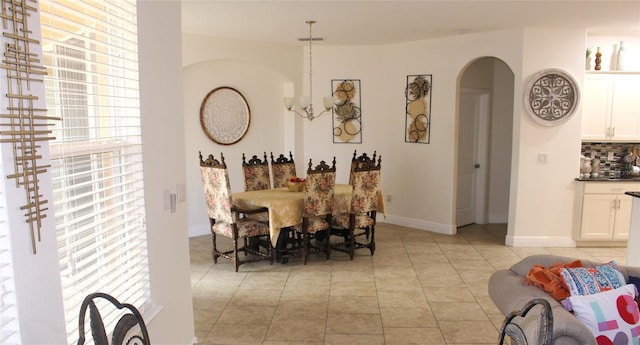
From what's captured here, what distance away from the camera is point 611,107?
5.59 metres

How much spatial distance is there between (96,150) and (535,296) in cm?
218

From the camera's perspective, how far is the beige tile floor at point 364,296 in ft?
11.1

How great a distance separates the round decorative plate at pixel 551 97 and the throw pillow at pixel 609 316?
12.2ft

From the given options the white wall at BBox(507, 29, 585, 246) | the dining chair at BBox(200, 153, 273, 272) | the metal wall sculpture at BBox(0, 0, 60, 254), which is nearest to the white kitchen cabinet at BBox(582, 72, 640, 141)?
the white wall at BBox(507, 29, 585, 246)

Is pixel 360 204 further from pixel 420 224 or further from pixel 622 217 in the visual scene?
pixel 622 217

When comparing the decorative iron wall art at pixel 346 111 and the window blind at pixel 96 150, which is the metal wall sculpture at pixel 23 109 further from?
the decorative iron wall art at pixel 346 111

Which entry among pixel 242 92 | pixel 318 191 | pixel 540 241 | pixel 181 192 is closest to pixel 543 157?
pixel 540 241

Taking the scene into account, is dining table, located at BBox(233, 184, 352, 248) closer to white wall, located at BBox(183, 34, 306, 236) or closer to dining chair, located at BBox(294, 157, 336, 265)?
dining chair, located at BBox(294, 157, 336, 265)

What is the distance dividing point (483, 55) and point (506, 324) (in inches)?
188

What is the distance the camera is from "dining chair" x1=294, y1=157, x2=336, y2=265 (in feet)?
15.5

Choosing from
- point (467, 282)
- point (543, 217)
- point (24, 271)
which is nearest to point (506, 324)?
point (24, 271)

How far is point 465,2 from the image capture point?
4.20 m

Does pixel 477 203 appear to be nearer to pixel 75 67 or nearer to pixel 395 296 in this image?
pixel 395 296

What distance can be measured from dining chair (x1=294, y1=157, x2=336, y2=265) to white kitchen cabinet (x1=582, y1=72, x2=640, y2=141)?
10.9 ft
